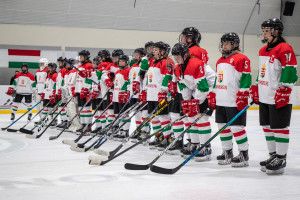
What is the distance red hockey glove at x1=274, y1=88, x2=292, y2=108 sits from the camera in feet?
9.56

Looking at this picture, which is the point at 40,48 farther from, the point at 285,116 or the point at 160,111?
the point at 285,116

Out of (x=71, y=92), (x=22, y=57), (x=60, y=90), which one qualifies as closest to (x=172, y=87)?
(x=71, y=92)

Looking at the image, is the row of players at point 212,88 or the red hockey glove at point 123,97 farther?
the red hockey glove at point 123,97

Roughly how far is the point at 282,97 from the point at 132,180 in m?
1.28

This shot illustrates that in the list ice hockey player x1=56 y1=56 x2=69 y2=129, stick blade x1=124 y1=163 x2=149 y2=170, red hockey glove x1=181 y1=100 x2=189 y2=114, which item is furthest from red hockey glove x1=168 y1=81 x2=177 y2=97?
ice hockey player x1=56 y1=56 x2=69 y2=129

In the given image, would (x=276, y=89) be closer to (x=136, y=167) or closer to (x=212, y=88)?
(x=212, y=88)

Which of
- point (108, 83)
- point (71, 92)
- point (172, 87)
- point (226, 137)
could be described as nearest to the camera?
point (226, 137)

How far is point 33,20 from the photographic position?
10.1 metres

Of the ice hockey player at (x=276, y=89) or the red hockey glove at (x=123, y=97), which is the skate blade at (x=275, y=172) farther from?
the red hockey glove at (x=123, y=97)

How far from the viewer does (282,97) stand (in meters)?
2.92

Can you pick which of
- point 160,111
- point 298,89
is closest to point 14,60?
point 160,111

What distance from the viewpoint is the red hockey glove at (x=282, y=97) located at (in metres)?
2.91

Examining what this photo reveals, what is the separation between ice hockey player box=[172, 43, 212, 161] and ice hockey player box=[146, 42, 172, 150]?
0.51 m

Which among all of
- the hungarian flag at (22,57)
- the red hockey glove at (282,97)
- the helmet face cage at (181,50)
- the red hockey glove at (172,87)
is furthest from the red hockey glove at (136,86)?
the hungarian flag at (22,57)
